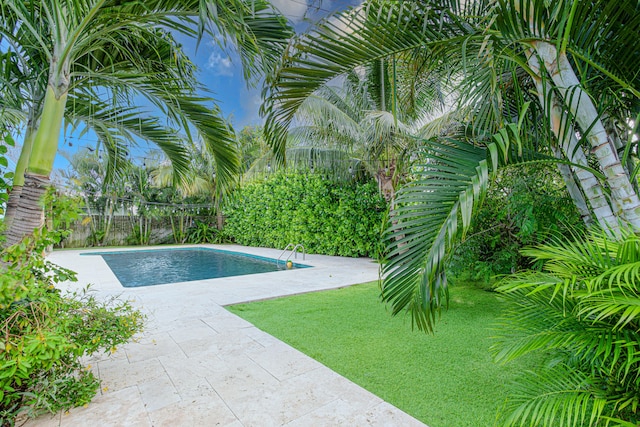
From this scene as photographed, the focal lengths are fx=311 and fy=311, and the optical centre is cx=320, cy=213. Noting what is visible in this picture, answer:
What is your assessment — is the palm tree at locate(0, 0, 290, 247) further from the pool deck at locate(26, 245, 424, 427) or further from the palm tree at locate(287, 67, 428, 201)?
the palm tree at locate(287, 67, 428, 201)

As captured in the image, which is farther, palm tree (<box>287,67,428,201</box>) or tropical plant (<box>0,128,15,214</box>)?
palm tree (<box>287,67,428,201</box>)

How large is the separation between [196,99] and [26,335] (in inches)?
93.2

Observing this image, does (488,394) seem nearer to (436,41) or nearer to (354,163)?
(436,41)

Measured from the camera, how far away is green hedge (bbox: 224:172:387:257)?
31.0ft

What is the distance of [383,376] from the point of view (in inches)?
102

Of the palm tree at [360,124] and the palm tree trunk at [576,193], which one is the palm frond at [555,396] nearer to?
the palm tree trunk at [576,193]

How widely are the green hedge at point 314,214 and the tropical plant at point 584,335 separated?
20.8 feet

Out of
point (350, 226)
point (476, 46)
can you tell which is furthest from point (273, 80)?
point (350, 226)

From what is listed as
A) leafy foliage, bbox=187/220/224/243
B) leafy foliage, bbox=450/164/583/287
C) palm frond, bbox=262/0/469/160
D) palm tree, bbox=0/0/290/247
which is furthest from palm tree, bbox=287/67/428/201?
leafy foliage, bbox=187/220/224/243

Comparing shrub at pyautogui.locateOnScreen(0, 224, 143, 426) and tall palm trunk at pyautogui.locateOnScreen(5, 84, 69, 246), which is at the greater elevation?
tall palm trunk at pyautogui.locateOnScreen(5, 84, 69, 246)

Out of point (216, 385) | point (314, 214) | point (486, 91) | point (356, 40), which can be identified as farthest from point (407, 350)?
point (314, 214)

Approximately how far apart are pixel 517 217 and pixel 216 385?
11.1ft

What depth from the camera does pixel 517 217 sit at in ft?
11.1

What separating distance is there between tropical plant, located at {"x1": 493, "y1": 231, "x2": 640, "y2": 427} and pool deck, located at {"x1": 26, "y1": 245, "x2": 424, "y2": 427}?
31.3 inches
